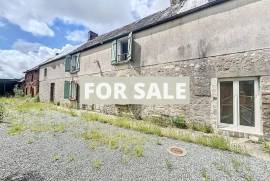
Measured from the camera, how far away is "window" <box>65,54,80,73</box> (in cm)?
1532

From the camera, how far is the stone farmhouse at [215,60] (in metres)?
6.38

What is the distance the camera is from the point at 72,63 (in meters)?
16.2

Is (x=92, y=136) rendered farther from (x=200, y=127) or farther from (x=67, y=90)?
(x=67, y=90)

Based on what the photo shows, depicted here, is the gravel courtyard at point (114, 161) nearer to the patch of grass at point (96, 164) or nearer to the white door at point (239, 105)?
the patch of grass at point (96, 164)

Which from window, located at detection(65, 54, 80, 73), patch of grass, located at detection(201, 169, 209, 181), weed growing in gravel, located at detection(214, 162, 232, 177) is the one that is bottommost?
patch of grass, located at detection(201, 169, 209, 181)

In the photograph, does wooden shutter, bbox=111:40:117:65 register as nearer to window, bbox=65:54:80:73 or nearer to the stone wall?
window, bbox=65:54:80:73

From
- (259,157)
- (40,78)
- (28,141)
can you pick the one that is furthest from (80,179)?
(40,78)

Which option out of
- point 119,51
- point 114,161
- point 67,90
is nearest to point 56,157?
point 114,161

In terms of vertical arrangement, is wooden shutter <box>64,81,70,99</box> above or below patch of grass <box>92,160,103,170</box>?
above

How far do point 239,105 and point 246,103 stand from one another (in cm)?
21

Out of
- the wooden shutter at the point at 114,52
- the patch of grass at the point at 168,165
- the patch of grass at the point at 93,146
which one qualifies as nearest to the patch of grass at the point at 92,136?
the patch of grass at the point at 93,146

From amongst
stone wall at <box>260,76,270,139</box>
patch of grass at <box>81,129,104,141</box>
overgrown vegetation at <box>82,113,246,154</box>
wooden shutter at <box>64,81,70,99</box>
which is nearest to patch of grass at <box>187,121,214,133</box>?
overgrown vegetation at <box>82,113,246,154</box>

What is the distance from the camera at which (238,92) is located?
6793mm

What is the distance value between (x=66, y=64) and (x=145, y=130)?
11.4 metres
